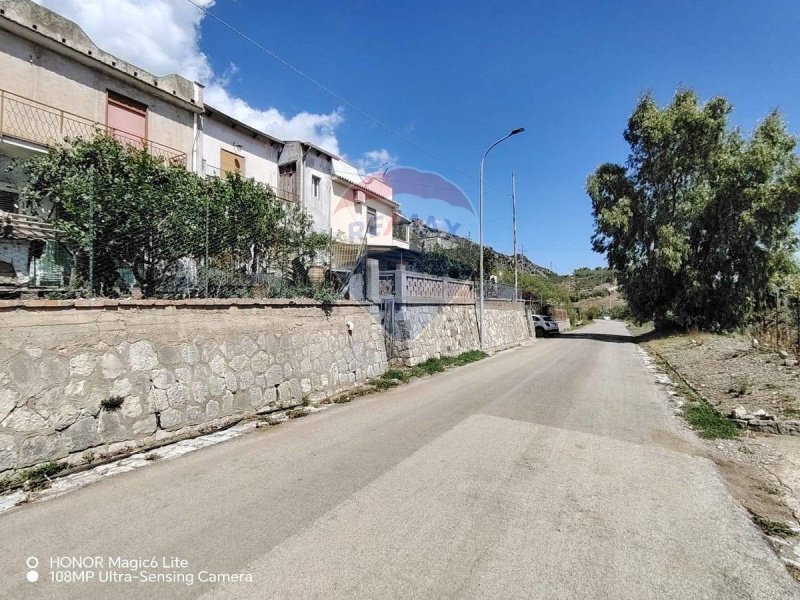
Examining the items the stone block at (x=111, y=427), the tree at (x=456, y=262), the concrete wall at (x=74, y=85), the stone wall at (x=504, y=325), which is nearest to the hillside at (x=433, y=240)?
the tree at (x=456, y=262)

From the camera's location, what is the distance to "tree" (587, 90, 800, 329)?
23422 millimetres

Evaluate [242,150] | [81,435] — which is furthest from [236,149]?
[81,435]

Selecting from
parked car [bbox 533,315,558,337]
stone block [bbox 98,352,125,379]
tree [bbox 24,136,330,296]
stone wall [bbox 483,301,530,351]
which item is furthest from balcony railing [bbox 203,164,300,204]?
parked car [bbox 533,315,558,337]

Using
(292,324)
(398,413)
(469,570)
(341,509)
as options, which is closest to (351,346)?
(292,324)

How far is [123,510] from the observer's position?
365 centimetres

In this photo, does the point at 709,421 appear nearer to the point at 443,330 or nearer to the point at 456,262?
the point at 443,330

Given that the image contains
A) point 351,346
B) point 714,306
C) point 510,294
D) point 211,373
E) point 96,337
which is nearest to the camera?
point 96,337

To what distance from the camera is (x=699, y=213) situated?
24.8 m

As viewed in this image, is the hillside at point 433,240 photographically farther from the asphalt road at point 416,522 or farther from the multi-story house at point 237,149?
the asphalt road at point 416,522

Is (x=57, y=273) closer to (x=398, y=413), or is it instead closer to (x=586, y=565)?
(x=398, y=413)

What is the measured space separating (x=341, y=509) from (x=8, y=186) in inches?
468

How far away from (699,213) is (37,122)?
3019 cm

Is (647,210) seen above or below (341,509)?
above

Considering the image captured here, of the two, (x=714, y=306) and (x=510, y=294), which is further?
(x=510, y=294)
